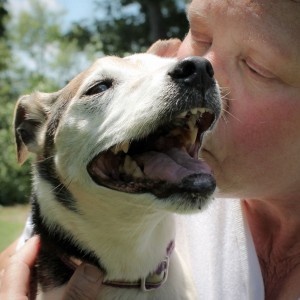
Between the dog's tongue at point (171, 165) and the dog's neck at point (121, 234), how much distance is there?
26cm

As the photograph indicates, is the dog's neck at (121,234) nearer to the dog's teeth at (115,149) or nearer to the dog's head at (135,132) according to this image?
the dog's head at (135,132)

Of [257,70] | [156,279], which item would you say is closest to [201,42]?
[257,70]

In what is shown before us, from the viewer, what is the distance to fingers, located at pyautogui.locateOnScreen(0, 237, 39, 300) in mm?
2453

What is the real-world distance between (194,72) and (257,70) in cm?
30

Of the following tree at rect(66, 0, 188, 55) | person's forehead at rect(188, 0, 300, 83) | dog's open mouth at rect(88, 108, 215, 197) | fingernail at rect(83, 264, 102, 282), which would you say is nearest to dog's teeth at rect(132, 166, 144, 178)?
dog's open mouth at rect(88, 108, 215, 197)

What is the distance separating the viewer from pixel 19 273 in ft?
8.47

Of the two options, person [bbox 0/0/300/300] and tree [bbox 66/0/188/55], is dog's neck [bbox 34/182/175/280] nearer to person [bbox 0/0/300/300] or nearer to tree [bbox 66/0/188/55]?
person [bbox 0/0/300/300]

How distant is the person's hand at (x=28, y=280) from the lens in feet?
7.65

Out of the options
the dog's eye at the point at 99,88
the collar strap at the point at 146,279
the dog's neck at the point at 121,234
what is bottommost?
the collar strap at the point at 146,279

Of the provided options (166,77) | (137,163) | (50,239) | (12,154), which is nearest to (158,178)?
(137,163)

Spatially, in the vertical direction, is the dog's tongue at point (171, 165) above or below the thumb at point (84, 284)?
above

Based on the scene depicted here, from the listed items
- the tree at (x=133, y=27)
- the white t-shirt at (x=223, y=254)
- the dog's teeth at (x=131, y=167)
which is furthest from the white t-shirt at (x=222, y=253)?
the tree at (x=133, y=27)

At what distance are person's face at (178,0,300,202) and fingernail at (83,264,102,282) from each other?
0.70m

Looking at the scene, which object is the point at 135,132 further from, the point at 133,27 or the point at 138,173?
the point at 133,27
